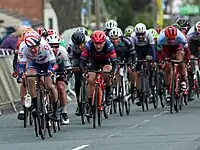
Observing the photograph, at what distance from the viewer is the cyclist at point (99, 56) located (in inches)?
699

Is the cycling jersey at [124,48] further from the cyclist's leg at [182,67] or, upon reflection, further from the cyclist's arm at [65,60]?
the cyclist's arm at [65,60]

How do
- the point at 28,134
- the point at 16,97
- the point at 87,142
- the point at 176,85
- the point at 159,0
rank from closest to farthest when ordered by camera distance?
the point at 87,142
the point at 28,134
the point at 176,85
the point at 16,97
the point at 159,0

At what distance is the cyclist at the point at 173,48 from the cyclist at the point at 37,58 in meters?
4.38

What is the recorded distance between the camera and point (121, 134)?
16.3 meters

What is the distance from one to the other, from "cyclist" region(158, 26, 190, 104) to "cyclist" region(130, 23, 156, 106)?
0.79 m

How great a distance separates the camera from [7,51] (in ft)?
81.3

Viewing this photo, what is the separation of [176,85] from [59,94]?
338cm

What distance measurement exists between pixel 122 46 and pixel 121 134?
197 inches

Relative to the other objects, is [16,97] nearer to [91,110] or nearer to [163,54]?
[163,54]

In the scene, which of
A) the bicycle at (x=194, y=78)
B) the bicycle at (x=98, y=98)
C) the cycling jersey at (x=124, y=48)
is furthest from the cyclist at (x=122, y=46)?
the bicycle at (x=98, y=98)

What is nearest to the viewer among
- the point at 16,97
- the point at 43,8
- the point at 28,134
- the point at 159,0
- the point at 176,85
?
the point at 28,134

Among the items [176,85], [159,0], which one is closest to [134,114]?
[176,85]

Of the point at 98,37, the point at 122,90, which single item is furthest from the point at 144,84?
the point at 98,37

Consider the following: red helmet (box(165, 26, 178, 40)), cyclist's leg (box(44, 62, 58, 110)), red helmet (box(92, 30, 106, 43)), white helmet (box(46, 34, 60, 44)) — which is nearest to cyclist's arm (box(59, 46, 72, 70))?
white helmet (box(46, 34, 60, 44))
